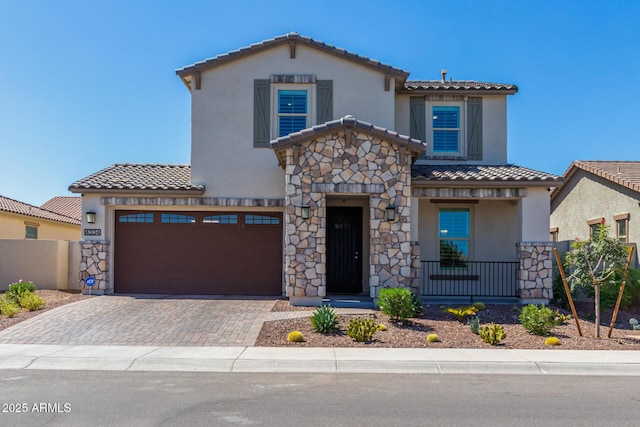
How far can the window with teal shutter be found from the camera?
17.7 metres

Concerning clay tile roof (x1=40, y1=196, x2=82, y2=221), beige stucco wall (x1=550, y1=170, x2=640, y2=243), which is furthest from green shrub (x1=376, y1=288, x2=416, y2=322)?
clay tile roof (x1=40, y1=196, x2=82, y2=221)

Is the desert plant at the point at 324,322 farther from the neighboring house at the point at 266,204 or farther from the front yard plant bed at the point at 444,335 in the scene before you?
the neighboring house at the point at 266,204

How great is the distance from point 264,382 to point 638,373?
20.1 ft

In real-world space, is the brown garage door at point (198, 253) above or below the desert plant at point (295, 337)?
above

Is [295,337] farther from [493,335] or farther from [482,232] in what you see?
[482,232]

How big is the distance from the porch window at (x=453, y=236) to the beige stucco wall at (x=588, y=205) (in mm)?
5765

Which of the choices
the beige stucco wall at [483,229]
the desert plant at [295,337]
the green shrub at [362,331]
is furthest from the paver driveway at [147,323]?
the beige stucco wall at [483,229]

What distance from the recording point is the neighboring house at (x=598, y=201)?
60.3 feet

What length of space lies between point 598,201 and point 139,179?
16278 millimetres

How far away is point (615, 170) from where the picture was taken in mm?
20297

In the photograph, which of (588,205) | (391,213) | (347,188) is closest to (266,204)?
(347,188)

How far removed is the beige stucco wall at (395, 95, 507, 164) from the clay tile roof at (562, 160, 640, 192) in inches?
171

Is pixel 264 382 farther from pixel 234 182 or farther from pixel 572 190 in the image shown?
pixel 572 190

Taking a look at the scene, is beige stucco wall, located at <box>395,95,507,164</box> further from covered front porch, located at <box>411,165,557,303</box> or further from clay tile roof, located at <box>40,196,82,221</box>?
clay tile roof, located at <box>40,196,82,221</box>
